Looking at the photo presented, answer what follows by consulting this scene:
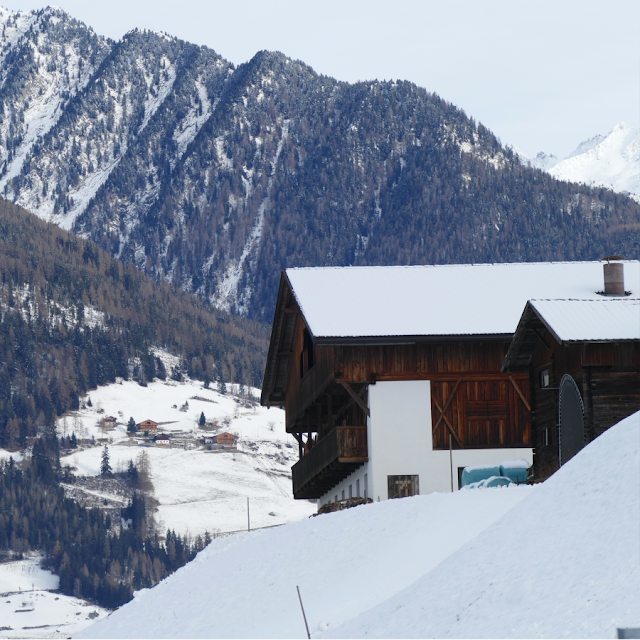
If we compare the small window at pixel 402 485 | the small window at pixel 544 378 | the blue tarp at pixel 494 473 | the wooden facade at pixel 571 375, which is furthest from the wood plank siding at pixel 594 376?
the small window at pixel 402 485

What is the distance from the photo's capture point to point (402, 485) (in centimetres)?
4384

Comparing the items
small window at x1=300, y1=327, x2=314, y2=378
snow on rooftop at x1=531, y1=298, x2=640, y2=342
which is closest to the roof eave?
snow on rooftop at x1=531, y1=298, x2=640, y2=342

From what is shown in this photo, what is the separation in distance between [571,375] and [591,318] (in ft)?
5.84

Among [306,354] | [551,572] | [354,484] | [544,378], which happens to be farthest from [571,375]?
[551,572]

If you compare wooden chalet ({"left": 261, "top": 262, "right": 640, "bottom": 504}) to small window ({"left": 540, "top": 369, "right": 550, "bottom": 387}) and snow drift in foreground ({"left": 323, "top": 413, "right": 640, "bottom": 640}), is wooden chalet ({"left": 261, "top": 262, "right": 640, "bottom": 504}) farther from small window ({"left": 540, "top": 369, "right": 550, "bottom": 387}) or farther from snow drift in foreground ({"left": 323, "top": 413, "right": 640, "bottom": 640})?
snow drift in foreground ({"left": 323, "top": 413, "right": 640, "bottom": 640})

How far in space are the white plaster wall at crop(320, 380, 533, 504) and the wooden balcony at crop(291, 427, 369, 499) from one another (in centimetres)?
65

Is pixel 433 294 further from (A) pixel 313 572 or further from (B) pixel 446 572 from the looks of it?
(B) pixel 446 572

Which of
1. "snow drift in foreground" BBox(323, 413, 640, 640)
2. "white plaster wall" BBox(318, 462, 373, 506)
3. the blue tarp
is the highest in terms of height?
"snow drift in foreground" BBox(323, 413, 640, 640)

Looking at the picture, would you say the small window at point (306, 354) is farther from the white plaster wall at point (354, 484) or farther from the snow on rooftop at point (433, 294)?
the white plaster wall at point (354, 484)

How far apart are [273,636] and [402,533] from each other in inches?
212

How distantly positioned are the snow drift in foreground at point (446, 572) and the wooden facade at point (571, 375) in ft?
17.9

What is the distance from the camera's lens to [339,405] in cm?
5206

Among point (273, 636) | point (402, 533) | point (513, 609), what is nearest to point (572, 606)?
point (513, 609)

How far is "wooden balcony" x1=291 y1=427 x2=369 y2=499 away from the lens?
147 ft
